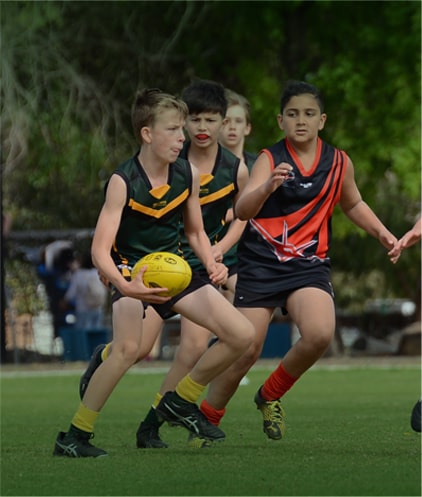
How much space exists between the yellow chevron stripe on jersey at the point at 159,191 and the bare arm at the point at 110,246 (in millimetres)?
211

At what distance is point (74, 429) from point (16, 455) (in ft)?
1.29

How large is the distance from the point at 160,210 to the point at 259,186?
0.63 m

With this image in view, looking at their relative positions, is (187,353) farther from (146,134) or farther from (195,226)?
(146,134)

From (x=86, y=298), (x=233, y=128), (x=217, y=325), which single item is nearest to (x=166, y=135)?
(x=217, y=325)

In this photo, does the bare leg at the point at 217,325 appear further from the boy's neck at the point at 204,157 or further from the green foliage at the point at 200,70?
the green foliage at the point at 200,70

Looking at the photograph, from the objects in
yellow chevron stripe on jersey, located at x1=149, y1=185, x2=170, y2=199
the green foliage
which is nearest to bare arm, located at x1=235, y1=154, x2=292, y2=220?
yellow chevron stripe on jersey, located at x1=149, y1=185, x2=170, y2=199

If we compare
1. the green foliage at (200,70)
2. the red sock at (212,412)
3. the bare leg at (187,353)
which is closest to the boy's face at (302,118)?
the bare leg at (187,353)

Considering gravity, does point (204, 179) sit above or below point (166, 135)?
below

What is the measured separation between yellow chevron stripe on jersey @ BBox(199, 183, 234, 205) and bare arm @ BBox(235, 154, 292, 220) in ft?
2.37

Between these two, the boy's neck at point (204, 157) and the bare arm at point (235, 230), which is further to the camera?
the boy's neck at point (204, 157)

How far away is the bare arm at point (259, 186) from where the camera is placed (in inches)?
316

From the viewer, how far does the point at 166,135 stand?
331 inches

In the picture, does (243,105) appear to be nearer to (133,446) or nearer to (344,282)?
A: (133,446)

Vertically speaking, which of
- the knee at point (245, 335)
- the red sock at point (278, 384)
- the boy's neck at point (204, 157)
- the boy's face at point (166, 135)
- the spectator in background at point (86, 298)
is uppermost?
the boy's face at point (166, 135)
